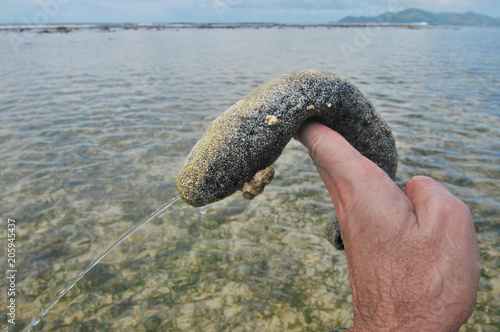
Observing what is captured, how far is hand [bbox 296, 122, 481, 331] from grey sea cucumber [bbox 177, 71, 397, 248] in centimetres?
50

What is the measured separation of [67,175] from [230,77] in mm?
9489

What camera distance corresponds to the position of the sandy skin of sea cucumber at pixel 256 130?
2.09 meters

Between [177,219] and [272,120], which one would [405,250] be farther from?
[177,219]

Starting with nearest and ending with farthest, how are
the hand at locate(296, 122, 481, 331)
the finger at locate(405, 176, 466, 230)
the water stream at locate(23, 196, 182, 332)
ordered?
the hand at locate(296, 122, 481, 331) < the finger at locate(405, 176, 466, 230) < the water stream at locate(23, 196, 182, 332)

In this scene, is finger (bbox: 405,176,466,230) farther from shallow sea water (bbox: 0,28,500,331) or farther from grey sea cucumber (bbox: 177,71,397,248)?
shallow sea water (bbox: 0,28,500,331)

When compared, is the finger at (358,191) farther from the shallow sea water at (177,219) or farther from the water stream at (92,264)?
the water stream at (92,264)

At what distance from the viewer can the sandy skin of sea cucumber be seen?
6.84 ft

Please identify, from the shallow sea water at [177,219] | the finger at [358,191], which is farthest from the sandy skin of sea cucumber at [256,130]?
the shallow sea water at [177,219]

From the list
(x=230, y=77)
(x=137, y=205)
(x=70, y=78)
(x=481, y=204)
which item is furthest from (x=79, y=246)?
(x=70, y=78)

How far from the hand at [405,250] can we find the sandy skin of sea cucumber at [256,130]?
504mm

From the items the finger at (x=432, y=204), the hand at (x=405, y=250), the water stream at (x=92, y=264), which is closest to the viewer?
the hand at (x=405, y=250)

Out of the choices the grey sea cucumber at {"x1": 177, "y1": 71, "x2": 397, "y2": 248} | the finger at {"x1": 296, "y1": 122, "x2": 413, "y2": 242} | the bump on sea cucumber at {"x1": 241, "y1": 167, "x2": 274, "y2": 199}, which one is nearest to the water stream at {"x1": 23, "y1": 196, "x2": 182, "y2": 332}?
the grey sea cucumber at {"x1": 177, "y1": 71, "x2": 397, "y2": 248}

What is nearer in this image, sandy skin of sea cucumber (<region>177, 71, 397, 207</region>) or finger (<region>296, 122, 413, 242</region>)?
finger (<region>296, 122, 413, 242</region>)

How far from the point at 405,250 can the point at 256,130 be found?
3.73 ft
